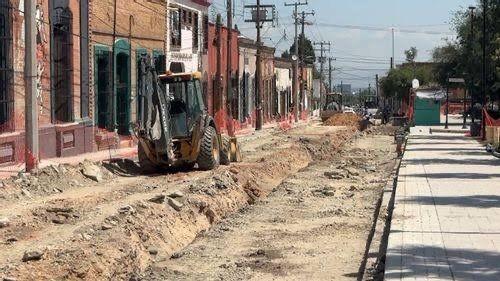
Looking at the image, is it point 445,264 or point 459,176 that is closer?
point 445,264

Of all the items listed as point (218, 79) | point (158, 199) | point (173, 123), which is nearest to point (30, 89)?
point (173, 123)

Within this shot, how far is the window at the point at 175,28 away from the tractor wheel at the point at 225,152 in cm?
1503

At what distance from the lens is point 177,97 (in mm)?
22062

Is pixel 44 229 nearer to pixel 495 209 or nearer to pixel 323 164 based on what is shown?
pixel 495 209

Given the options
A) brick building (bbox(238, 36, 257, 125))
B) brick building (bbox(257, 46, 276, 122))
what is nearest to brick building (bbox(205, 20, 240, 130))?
brick building (bbox(238, 36, 257, 125))

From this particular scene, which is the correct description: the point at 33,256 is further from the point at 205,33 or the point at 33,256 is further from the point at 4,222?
the point at 205,33

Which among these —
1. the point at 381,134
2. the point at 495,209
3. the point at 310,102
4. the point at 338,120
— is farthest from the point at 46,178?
the point at 310,102

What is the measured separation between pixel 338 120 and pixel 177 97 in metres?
46.6

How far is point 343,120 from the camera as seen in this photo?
2672 inches

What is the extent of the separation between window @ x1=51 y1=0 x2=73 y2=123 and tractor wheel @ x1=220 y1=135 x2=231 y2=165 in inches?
206

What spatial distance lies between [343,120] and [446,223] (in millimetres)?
55638

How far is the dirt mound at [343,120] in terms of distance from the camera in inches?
2591

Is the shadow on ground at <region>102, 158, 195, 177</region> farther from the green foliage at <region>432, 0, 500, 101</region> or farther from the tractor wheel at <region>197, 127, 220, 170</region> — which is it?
the green foliage at <region>432, 0, 500, 101</region>

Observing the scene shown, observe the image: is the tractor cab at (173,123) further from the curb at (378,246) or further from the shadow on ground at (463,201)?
the shadow on ground at (463,201)
